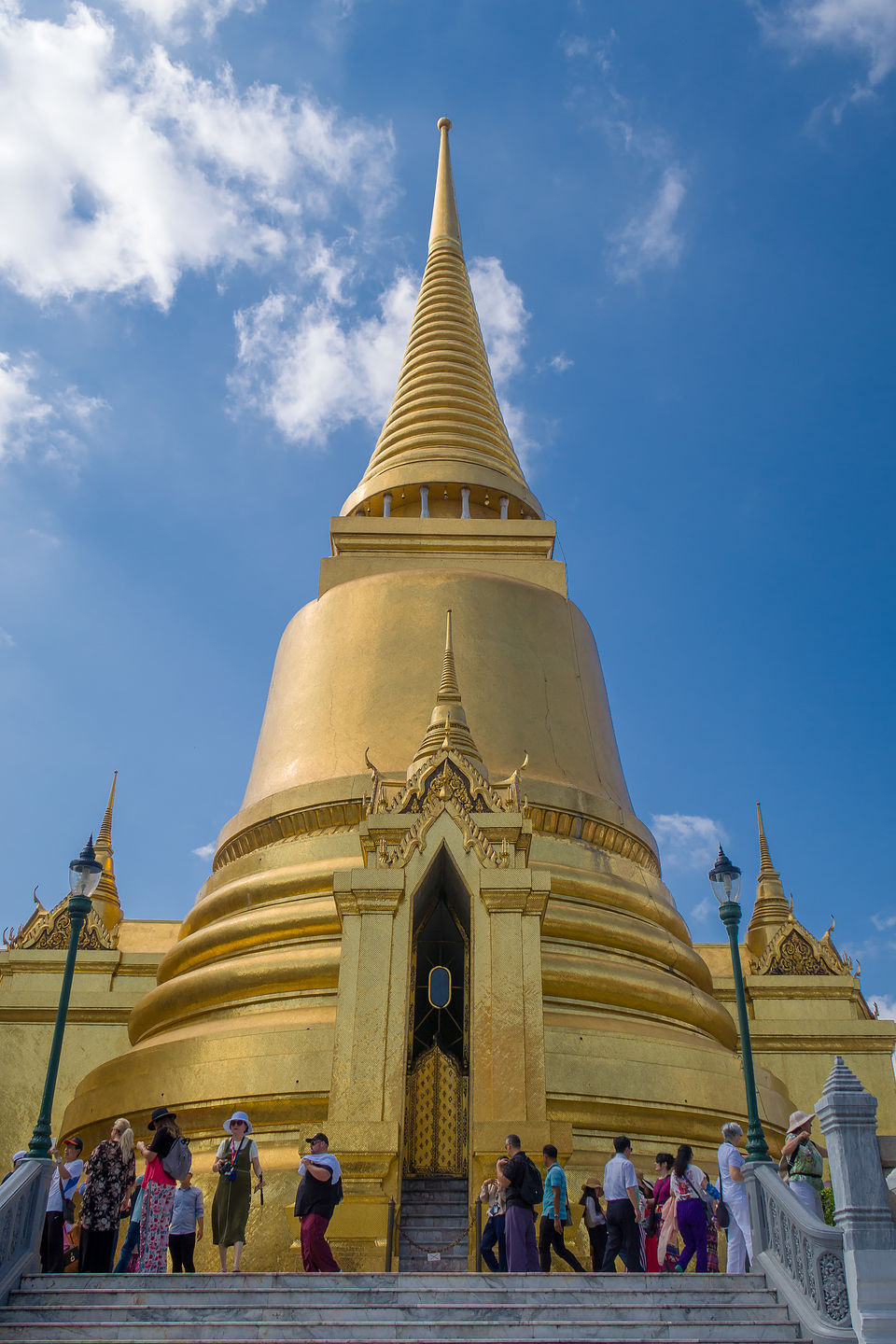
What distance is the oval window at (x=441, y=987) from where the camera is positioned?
38.7ft

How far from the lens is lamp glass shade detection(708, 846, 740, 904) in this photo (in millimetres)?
9961

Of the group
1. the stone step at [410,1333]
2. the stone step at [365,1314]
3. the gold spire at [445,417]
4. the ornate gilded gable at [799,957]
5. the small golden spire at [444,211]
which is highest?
the small golden spire at [444,211]

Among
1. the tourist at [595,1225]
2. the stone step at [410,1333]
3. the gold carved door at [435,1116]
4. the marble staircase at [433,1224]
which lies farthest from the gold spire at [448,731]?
the stone step at [410,1333]

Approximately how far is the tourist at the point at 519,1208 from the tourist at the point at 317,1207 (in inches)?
43.8

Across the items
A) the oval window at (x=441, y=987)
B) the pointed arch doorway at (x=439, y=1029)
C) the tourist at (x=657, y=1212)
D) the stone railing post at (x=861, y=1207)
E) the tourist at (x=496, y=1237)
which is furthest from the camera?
the oval window at (x=441, y=987)

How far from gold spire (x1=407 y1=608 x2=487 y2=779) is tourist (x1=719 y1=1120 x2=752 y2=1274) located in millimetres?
5835

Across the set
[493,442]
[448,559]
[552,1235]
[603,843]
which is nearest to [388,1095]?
[552,1235]

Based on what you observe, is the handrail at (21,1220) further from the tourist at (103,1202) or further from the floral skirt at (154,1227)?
the floral skirt at (154,1227)

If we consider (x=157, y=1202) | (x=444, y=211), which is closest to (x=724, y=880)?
(x=157, y=1202)

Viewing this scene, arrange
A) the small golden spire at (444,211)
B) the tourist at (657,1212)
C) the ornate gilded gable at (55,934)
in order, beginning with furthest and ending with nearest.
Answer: the small golden spire at (444,211)
the ornate gilded gable at (55,934)
the tourist at (657,1212)

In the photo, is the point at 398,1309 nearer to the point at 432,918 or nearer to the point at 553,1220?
the point at 553,1220

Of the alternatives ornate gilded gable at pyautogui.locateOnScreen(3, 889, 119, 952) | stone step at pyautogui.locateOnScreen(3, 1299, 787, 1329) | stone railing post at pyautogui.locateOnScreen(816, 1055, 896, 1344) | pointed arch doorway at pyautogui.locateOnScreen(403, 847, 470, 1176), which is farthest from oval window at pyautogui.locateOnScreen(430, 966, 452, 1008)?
ornate gilded gable at pyautogui.locateOnScreen(3, 889, 119, 952)

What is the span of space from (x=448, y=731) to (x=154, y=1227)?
22.7 ft

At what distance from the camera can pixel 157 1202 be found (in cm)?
848
